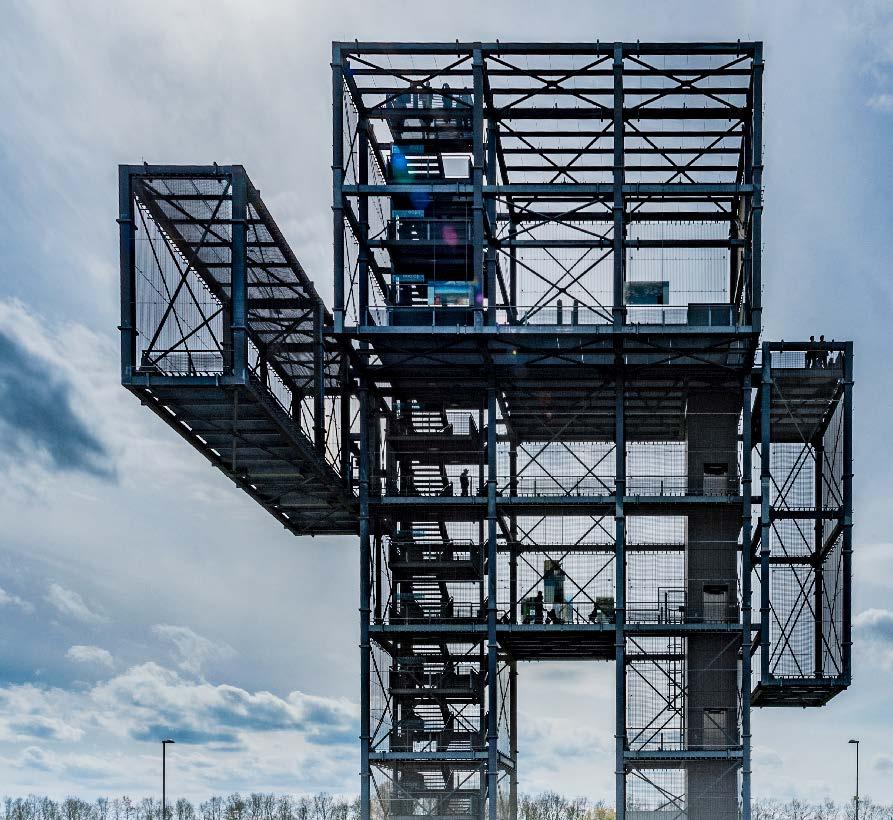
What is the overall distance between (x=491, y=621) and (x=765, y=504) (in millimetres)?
13258

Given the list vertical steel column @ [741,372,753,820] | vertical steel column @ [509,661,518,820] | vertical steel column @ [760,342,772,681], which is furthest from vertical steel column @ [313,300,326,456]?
vertical steel column @ [509,661,518,820]

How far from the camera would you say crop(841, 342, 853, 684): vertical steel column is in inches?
2287

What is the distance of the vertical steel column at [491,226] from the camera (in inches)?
2249

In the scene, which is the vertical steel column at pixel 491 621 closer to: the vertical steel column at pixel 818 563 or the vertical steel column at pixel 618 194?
the vertical steel column at pixel 618 194

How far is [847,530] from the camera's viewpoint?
Answer: 58375mm

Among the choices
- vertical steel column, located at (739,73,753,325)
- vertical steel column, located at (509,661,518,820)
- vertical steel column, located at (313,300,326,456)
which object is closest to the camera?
vertical steel column, located at (739,73,753,325)

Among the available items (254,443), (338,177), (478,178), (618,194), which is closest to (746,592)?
(618,194)

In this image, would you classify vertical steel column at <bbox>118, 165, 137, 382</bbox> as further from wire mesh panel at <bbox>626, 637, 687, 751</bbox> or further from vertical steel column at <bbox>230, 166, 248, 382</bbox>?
wire mesh panel at <bbox>626, 637, 687, 751</bbox>

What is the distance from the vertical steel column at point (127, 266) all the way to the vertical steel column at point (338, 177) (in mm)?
10797

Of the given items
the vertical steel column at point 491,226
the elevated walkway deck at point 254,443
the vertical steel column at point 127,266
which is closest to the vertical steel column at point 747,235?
the vertical steel column at point 491,226

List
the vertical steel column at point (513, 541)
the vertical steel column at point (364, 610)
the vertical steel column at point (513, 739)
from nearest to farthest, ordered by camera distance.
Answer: the vertical steel column at point (364, 610) → the vertical steel column at point (513, 541) → the vertical steel column at point (513, 739)

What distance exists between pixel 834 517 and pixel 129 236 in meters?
32.8

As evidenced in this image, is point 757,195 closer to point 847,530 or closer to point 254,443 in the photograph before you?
point 847,530

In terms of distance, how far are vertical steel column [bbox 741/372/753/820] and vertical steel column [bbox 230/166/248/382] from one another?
23601 millimetres
